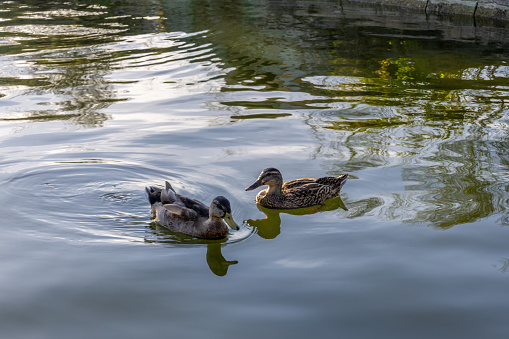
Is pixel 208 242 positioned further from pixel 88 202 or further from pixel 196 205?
pixel 88 202

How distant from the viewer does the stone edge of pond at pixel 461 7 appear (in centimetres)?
1891

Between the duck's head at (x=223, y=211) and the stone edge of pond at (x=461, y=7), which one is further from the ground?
the stone edge of pond at (x=461, y=7)

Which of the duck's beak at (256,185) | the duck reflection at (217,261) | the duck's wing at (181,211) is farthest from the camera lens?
the duck's beak at (256,185)

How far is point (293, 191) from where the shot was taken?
745cm

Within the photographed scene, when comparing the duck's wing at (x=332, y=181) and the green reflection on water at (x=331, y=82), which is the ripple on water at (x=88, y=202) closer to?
the duck's wing at (x=332, y=181)

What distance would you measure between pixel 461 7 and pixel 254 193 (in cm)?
1441

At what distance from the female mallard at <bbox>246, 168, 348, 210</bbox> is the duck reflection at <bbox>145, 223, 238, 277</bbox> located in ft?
3.45

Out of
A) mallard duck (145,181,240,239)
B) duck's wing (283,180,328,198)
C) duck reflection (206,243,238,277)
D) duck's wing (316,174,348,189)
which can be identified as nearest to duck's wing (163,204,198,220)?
mallard duck (145,181,240,239)

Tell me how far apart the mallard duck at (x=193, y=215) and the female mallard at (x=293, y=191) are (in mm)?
906

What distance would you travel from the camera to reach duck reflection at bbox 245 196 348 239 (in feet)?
22.5

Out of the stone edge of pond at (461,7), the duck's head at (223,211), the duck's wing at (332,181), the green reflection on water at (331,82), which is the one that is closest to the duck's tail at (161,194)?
the duck's head at (223,211)

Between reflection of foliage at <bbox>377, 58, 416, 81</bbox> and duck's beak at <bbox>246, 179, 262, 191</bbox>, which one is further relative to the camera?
reflection of foliage at <bbox>377, 58, 416, 81</bbox>

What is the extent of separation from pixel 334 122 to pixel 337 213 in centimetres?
341

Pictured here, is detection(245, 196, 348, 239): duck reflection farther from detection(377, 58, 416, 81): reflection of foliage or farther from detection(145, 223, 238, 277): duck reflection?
detection(377, 58, 416, 81): reflection of foliage
